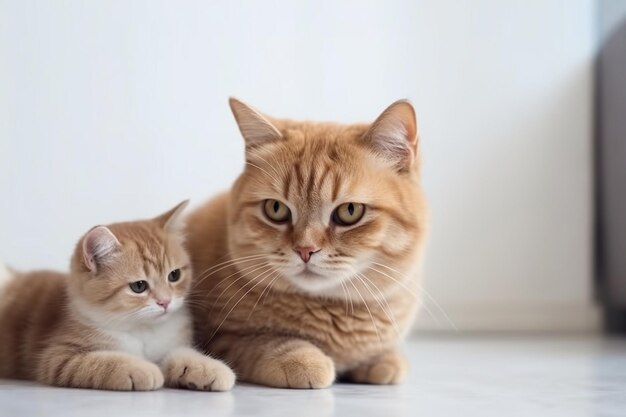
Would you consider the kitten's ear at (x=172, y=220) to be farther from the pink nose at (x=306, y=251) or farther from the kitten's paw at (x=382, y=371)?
the kitten's paw at (x=382, y=371)

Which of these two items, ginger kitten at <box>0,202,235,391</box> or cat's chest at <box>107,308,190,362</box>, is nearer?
ginger kitten at <box>0,202,235,391</box>

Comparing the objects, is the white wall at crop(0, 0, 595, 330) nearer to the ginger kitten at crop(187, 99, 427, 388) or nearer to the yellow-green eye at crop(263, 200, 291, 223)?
the ginger kitten at crop(187, 99, 427, 388)

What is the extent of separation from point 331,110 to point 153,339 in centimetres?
132

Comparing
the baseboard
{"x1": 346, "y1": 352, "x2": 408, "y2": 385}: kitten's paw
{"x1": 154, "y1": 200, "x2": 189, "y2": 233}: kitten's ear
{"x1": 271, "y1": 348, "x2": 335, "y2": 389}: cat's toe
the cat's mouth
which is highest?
{"x1": 154, "y1": 200, "x2": 189, "y2": 233}: kitten's ear

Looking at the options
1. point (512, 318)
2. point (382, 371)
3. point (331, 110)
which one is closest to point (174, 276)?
point (382, 371)

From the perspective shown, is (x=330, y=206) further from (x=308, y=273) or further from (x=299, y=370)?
(x=299, y=370)

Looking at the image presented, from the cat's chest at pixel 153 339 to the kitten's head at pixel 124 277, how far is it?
31 millimetres

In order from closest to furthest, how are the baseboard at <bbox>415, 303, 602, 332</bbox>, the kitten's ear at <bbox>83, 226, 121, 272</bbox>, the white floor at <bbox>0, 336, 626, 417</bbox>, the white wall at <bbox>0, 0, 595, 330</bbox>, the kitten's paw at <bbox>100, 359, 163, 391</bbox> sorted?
the white floor at <bbox>0, 336, 626, 417</bbox>, the kitten's paw at <bbox>100, 359, 163, 391</bbox>, the kitten's ear at <bbox>83, 226, 121, 272</bbox>, the white wall at <bbox>0, 0, 595, 330</bbox>, the baseboard at <bbox>415, 303, 602, 332</bbox>

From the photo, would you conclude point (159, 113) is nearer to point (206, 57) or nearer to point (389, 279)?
point (206, 57)

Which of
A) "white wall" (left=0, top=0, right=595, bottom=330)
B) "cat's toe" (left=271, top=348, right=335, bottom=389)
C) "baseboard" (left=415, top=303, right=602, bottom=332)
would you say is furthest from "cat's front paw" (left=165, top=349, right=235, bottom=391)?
"baseboard" (left=415, top=303, right=602, bottom=332)

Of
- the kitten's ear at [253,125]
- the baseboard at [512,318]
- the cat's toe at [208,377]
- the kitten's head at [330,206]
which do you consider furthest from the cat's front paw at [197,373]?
the baseboard at [512,318]

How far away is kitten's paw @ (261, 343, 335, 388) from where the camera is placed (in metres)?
1.74

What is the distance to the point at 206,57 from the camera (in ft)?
8.92

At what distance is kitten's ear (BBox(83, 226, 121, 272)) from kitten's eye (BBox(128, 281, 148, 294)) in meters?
0.08
